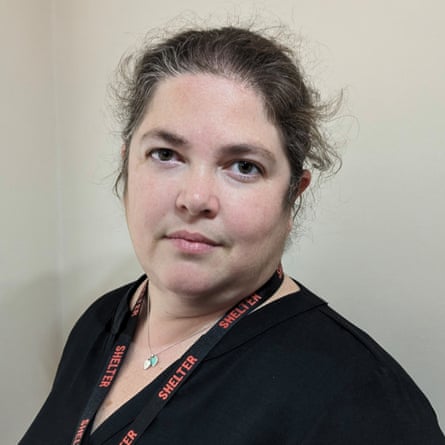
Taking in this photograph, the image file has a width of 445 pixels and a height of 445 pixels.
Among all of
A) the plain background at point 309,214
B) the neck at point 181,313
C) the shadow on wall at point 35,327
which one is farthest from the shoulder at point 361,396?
the shadow on wall at point 35,327

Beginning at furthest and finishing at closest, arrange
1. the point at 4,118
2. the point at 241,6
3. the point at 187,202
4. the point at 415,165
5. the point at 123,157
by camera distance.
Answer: the point at 4,118 → the point at 241,6 → the point at 415,165 → the point at 123,157 → the point at 187,202

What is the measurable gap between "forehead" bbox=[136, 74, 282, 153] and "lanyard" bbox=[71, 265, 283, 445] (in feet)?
0.84

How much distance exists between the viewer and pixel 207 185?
64 cm

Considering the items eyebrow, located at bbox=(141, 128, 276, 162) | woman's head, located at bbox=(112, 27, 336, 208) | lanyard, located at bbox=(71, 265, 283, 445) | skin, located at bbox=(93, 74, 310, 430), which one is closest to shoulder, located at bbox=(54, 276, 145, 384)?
lanyard, located at bbox=(71, 265, 283, 445)

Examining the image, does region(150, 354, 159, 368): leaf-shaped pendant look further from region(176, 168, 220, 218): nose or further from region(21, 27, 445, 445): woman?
region(176, 168, 220, 218): nose

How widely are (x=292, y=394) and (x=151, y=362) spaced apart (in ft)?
0.87

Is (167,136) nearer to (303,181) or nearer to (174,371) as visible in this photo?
(303,181)

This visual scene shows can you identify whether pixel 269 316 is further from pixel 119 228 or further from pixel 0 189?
pixel 0 189

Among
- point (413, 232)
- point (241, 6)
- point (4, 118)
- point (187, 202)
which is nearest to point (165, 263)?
point (187, 202)

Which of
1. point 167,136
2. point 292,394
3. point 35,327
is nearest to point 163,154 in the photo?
point 167,136

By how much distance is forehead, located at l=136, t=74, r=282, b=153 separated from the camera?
0.64 metres

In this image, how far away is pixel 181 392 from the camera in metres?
0.68

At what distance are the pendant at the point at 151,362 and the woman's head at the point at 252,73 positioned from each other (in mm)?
322

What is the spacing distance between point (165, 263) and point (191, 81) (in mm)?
278
